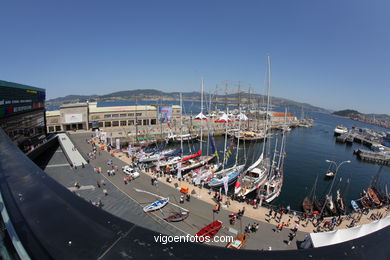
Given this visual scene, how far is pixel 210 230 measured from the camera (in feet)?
55.7

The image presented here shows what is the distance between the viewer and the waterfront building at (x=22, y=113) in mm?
28053

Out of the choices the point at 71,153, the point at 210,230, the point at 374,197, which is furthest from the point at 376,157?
the point at 71,153

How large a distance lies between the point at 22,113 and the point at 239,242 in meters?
40.5

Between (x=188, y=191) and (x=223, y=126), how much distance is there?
6067 cm

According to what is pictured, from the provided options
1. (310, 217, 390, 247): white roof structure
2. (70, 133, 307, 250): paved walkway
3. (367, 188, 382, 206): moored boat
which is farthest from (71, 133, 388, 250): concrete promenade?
(367, 188, 382, 206): moored boat

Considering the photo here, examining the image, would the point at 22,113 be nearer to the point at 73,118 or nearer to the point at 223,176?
the point at 73,118

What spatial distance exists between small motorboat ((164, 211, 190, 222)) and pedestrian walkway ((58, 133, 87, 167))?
2089cm

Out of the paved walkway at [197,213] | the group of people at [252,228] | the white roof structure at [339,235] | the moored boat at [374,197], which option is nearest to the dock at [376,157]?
the moored boat at [374,197]

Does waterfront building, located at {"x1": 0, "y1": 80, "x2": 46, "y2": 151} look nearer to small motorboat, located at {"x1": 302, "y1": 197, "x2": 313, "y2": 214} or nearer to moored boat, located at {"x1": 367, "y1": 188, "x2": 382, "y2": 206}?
small motorboat, located at {"x1": 302, "y1": 197, "x2": 313, "y2": 214}

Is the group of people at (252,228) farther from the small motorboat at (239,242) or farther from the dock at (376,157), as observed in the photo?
the dock at (376,157)

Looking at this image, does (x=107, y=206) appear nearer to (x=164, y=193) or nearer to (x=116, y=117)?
(x=164, y=193)

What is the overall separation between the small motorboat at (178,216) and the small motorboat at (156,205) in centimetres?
184

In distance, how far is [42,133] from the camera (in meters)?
41.8

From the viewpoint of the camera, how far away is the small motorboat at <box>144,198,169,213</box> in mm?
19888
